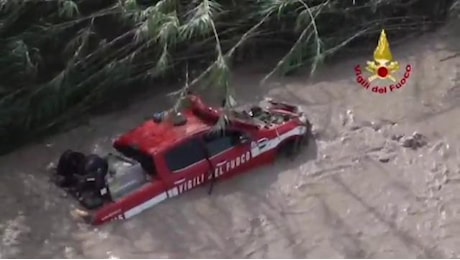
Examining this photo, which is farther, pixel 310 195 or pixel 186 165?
pixel 310 195

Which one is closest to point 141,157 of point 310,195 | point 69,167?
point 69,167

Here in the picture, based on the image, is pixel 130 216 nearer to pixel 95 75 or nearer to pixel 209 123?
pixel 209 123

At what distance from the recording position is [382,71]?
268 inches

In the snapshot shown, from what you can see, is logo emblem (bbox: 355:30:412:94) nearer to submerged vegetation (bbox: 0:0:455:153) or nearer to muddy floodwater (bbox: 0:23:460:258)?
muddy floodwater (bbox: 0:23:460:258)

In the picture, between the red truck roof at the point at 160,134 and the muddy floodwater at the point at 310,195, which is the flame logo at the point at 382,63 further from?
the red truck roof at the point at 160,134

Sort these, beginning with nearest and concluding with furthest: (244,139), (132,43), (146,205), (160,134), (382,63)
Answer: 1. (146,205)
2. (160,134)
3. (244,139)
4. (132,43)
5. (382,63)

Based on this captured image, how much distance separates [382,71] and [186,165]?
1.93 metres

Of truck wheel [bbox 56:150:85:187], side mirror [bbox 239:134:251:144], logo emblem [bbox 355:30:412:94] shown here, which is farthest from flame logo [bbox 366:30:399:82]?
truck wheel [bbox 56:150:85:187]

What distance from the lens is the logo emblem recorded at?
6.56m

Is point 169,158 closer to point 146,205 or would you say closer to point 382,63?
point 146,205

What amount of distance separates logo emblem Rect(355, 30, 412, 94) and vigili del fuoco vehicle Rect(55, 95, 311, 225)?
0.84 metres

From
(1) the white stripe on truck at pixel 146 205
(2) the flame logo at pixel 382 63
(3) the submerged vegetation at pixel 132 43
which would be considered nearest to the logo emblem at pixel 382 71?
(2) the flame logo at pixel 382 63

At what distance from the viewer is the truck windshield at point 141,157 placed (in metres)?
5.45

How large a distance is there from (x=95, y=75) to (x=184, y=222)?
125 centimetres
